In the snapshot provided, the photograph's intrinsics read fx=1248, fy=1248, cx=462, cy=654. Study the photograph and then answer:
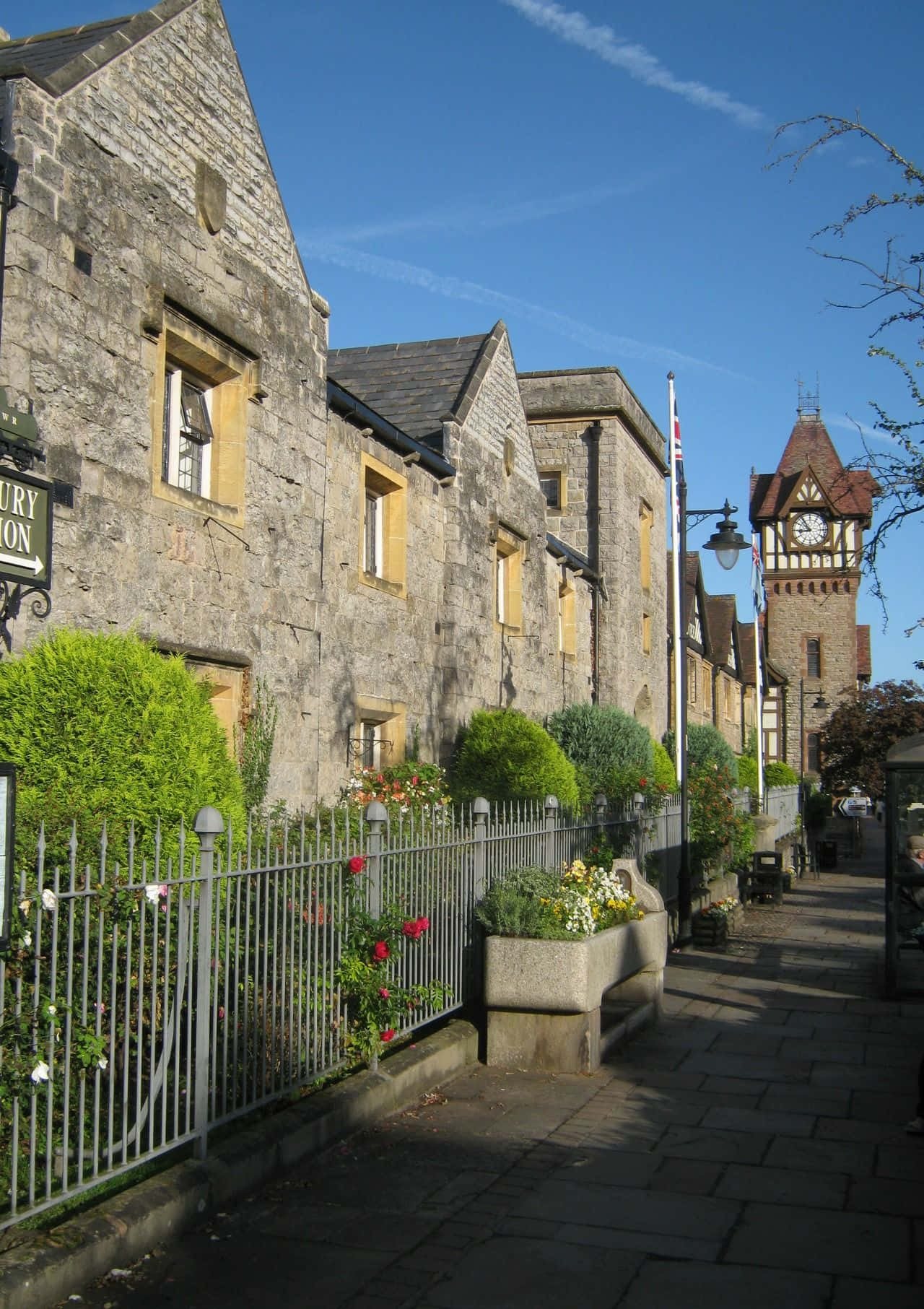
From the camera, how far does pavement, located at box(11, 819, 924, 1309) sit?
182 inches

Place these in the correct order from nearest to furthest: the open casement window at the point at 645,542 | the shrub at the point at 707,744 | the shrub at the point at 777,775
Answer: the open casement window at the point at 645,542
the shrub at the point at 707,744
the shrub at the point at 777,775

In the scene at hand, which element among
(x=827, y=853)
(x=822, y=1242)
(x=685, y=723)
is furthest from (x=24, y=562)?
(x=827, y=853)

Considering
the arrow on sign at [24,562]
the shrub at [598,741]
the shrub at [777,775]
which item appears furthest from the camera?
the shrub at [777,775]

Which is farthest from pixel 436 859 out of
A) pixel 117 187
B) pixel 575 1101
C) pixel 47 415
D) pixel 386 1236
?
pixel 117 187

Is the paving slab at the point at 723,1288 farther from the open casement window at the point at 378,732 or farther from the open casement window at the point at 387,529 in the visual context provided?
the open casement window at the point at 387,529

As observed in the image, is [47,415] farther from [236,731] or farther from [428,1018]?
[428,1018]

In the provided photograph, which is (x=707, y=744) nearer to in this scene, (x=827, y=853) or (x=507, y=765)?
(x=827, y=853)

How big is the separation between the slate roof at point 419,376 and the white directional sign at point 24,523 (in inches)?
397

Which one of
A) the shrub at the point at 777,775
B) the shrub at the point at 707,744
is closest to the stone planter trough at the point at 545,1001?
the shrub at the point at 707,744

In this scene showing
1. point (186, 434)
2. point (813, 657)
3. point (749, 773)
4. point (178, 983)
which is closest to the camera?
point (178, 983)

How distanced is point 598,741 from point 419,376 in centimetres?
604

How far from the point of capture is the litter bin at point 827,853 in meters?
30.8

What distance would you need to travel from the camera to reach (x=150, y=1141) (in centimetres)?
503

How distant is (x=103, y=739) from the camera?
692 cm
